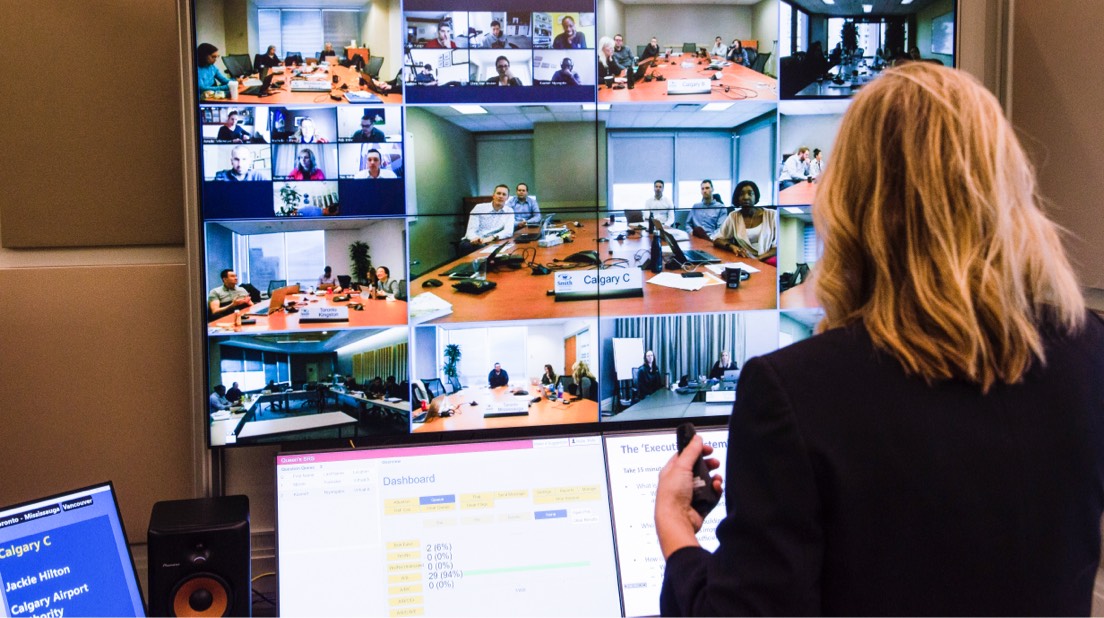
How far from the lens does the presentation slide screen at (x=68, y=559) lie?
1.28 metres

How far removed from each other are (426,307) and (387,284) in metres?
0.09

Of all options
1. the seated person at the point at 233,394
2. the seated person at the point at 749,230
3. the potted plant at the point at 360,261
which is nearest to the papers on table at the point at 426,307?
the potted plant at the point at 360,261

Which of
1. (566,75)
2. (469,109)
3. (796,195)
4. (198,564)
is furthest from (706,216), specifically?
(198,564)

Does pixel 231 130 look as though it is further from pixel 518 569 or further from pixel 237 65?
pixel 518 569

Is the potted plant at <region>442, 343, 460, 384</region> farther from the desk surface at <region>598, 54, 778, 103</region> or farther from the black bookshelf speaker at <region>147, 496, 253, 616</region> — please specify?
the desk surface at <region>598, 54, 778, 103</region>

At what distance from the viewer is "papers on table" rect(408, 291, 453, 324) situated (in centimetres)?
163

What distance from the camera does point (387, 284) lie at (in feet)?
5.32

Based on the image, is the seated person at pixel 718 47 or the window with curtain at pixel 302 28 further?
the seated person at pixel 718 47

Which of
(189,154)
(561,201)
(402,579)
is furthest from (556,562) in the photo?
(189,154)

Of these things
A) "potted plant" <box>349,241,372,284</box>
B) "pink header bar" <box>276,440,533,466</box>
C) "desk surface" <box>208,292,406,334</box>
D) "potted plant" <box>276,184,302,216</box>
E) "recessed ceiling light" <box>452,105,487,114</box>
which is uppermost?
"recessed ceiling light" <box>452,105,487,114</box>

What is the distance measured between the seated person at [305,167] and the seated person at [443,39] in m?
0.31

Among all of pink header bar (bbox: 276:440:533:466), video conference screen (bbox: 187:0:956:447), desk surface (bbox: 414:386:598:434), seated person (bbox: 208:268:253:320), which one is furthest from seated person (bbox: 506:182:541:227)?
seated person (bbox: 208:268:253:320)

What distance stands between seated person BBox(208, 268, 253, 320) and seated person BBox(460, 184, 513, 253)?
44cm

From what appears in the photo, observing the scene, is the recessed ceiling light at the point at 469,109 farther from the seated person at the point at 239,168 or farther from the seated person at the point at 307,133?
the seated person at the point at 239,168
